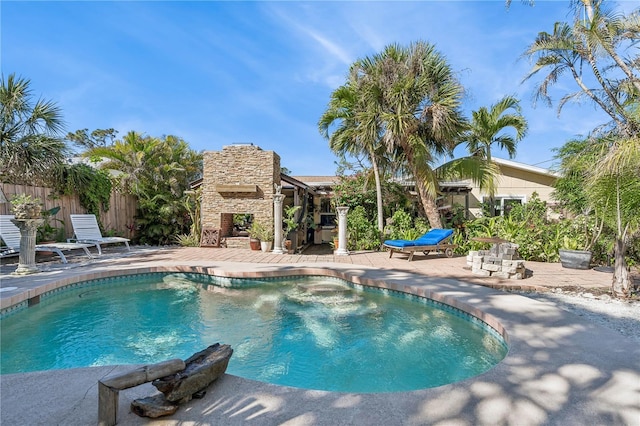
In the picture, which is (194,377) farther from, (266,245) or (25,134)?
(25,134)

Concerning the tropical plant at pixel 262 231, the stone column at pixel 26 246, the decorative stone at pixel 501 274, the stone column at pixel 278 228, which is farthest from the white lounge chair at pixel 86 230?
the decorative stone at pixel 501 274

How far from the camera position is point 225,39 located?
10.5 metres

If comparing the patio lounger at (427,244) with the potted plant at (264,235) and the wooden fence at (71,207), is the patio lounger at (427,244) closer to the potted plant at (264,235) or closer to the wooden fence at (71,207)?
the potted plant at (264,235)

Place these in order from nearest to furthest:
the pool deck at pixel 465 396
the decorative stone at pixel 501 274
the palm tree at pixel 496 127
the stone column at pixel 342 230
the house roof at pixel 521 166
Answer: the pool deck at pixel 465 396
the decorative stone at pixel 501 274
the stone column at pixel 342 230
the palm tree at pixel 496 127
the house roof at pixel 521 166

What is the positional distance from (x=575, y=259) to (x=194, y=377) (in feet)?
30.2

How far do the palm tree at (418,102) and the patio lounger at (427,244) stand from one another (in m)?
2.06

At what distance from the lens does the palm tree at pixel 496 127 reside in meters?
13.0

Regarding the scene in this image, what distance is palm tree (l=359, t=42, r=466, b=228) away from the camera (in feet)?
36.1

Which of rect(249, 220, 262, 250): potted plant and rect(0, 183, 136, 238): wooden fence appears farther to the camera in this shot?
rect(249, 220, 262, 250): potted plant

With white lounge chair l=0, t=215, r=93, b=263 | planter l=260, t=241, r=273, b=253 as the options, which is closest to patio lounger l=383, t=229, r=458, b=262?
planter l=260, t=241, r=273, b=253

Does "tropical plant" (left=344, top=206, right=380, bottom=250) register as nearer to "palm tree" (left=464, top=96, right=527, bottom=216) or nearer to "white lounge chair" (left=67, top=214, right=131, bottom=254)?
"palm tree" (left=464, top=96, right=527, bottom=216)

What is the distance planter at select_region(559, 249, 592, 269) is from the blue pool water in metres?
4.86

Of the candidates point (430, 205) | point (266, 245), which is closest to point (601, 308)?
point (430, 205)

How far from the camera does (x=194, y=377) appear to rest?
102 inches
